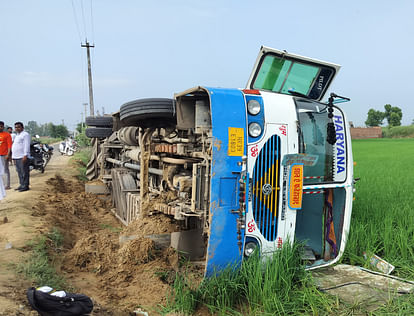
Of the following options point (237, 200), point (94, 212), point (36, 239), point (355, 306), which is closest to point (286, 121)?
point (237, 200)

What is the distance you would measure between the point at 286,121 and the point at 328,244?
5.37 feet

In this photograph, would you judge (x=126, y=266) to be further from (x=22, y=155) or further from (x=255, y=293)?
(x=22, y=155)

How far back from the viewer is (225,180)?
10.8 feet

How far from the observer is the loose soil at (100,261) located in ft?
11.2

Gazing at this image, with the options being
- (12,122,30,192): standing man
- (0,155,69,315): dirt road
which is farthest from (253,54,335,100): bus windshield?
(12,122,30,192): standing man

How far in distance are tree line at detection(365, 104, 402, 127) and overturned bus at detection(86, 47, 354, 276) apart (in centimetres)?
6945

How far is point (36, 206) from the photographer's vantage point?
7.06 metres

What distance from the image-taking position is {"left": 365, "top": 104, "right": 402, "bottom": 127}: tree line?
66812 mm

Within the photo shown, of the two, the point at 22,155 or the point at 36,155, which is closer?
the point at 22,155

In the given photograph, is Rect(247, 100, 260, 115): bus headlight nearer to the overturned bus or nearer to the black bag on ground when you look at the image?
the overturned bus

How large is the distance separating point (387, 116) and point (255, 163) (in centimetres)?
7425

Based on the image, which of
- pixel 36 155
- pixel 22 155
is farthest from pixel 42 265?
pixel 36 155

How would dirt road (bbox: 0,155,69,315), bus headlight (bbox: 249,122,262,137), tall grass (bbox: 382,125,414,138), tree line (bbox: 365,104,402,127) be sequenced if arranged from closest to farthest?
dirt road (bbox: 0,155,69,315) < bus headlight (bbox: 249,122,262,137) < tall grass (bbox: 382,125,414,138) < tree line (bbox: 365,104,402,127)

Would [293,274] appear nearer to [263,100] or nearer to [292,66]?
[263,100]
